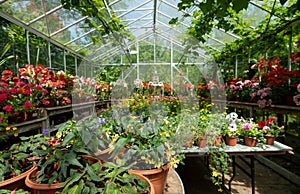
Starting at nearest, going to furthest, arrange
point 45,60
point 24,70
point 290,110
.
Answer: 1. point 290,110
2. point 24,70
3. point 45,60

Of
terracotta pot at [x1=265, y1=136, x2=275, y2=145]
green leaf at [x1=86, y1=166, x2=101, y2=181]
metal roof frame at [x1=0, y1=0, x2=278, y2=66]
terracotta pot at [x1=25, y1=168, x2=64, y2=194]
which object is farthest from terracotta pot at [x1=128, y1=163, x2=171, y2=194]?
terracotta pot at [x1=265, y1=136, x2=275, y2=145]

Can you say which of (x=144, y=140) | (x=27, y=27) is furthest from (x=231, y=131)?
(x=27, y=27)

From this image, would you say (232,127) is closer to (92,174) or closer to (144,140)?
(144,140)

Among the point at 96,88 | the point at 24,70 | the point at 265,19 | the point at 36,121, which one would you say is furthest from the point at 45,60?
the point at 265,19

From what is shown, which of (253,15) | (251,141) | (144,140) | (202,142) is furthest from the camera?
(253,15)

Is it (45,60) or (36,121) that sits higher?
(45,60)

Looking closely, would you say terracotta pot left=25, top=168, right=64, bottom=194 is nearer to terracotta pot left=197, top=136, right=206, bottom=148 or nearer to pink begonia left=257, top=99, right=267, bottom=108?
terracotta pot left=197, top=136, right=206, bottom=148

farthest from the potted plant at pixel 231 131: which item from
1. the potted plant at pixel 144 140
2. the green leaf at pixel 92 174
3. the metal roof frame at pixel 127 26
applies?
the green leaf at pixel 92 174

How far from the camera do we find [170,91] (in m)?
0.87

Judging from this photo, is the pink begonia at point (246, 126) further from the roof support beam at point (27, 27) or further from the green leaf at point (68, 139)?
the roof support beam at point (27, 27)

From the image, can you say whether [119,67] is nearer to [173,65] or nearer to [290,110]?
[173,65]

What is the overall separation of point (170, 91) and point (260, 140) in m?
1.38

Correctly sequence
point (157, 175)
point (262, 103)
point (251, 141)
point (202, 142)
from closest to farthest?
point (157, 175) → point (202, 142) → point (251, 141) → point (262, 103)

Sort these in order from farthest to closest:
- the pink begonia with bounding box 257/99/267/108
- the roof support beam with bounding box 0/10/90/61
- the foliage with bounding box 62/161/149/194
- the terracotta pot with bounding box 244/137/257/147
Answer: the roof support beam with bounding box 0/10/90/61
the pink begonia with bounding box 257/99/267/108
the terracotta pot with bounding box 244/137/257/147
the foliage with bounding box 62/161/149/194
